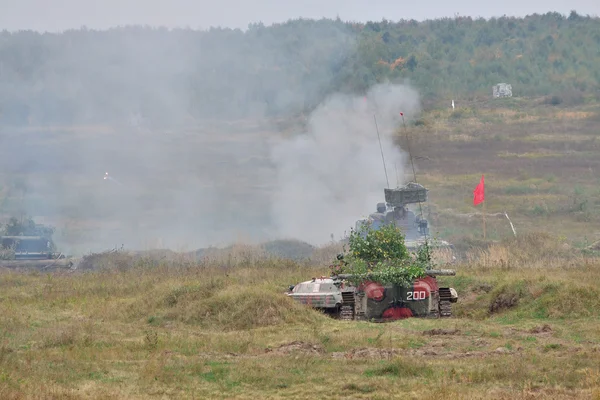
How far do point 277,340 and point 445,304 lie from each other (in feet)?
20.0

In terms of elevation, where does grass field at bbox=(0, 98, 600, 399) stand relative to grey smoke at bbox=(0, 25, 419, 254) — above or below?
below

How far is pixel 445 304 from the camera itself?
979 inches

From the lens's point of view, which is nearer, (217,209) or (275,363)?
(275,363)

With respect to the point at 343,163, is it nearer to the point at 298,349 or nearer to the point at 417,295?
the point at 417,295

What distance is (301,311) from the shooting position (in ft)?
75.6

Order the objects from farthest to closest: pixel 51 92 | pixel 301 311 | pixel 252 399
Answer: pixel 51 92 → pixel 301 311 → pixel 252 399

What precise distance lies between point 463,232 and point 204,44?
2129 centimetres

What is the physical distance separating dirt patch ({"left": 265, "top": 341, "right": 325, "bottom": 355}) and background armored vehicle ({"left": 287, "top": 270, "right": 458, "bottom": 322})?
16.9ft

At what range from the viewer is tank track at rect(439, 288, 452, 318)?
24.8 meters

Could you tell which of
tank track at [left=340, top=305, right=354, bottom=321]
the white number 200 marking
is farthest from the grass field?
tank track at [left=340, top=305, right=354, bottom=321]

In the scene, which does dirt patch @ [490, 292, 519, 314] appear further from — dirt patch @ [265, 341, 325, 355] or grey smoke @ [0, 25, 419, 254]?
grey smoke @ [0, 25, 419, 254]

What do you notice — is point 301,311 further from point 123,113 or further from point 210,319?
point 123,113

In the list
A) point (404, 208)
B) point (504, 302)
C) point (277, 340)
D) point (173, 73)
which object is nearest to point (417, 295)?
point (504, 302)

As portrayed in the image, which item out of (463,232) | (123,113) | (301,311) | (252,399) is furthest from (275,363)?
(123,113)
